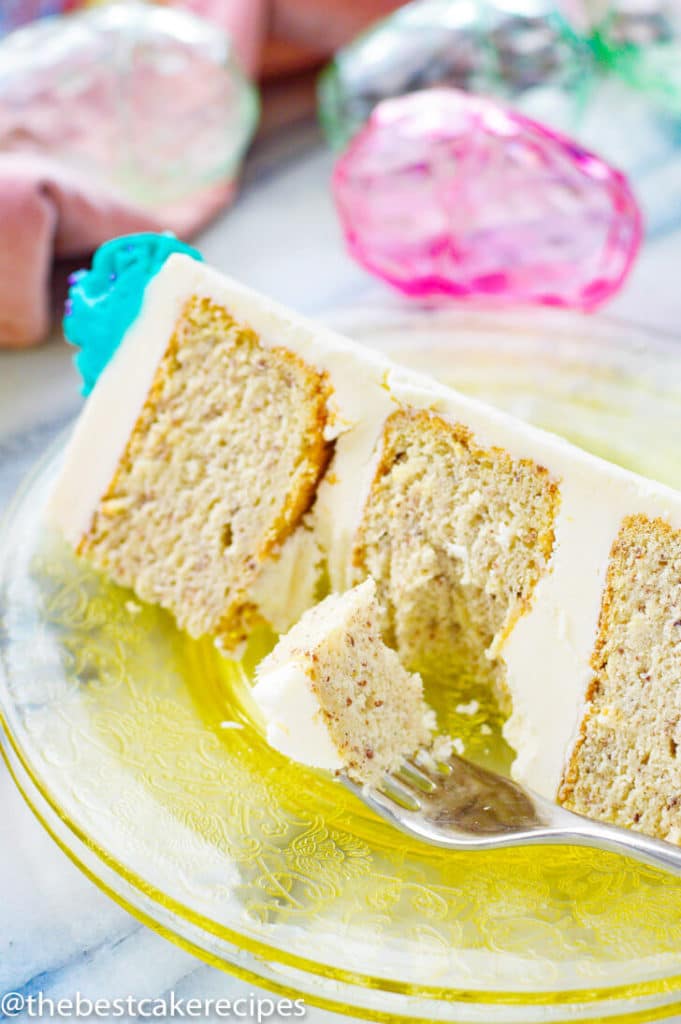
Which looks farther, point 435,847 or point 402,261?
A: point 402,261

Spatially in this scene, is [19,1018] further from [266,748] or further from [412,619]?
[412,619]

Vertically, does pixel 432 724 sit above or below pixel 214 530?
below

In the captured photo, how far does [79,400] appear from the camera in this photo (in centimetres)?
212

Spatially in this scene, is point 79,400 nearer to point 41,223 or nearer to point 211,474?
point 41,223

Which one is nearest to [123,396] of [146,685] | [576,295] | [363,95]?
[146,685]

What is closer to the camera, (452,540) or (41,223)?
(452,540)

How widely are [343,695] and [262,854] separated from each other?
19 cm

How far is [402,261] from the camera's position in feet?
7.07

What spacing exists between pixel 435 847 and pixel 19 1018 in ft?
1.53

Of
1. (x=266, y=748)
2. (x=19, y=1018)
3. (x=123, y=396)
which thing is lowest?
(x=19, y=1018)

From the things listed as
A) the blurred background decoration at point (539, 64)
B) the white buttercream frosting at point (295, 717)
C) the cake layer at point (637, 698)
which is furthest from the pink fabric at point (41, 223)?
the cake layer at point (637, 698)

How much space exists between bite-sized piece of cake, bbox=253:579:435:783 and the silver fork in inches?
1.2

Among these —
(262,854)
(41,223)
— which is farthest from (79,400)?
(262,854)

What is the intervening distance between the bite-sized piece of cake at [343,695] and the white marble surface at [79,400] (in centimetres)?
26
